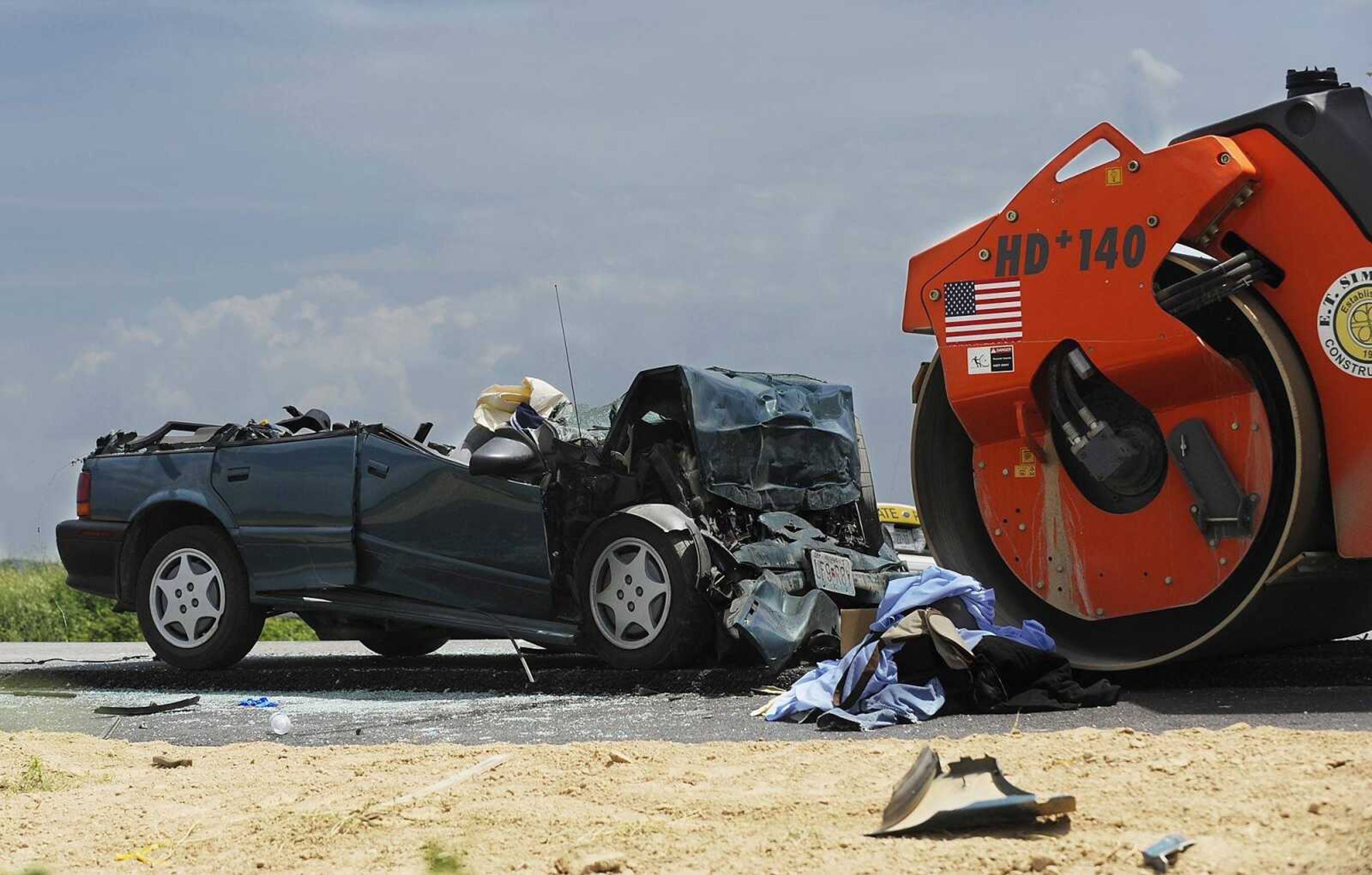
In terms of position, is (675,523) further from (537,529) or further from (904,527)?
(904,527)

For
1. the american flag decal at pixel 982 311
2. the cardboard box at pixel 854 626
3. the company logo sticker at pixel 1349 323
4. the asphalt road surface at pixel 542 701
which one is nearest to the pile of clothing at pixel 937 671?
the asphalt road surface at pixel 542 701

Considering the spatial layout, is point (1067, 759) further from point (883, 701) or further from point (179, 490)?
point (179, 490)

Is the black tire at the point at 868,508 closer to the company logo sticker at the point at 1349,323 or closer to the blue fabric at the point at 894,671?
the blue fabric at the point at 894,671

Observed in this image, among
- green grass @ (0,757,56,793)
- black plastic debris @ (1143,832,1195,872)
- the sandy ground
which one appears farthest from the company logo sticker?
green grass @ (0,757,56,793)

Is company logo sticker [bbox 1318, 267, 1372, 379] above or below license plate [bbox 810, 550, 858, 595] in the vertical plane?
above

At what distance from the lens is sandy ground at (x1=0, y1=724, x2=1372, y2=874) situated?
435cm

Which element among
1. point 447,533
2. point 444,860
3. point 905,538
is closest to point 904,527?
point 905,538

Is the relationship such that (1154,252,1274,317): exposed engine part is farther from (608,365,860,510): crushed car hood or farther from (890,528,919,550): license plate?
(890,528,919,550): license plate

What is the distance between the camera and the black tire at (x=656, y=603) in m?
8.98

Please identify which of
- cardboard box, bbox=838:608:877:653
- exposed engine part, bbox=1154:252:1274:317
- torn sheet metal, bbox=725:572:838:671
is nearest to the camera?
exposed engine part, bbox=1154:252:1274:317

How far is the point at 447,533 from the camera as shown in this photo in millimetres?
9781

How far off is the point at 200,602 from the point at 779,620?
397 centimetres

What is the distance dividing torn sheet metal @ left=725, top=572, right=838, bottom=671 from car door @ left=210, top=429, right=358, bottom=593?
2.59m

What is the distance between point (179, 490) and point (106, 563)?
80cm
